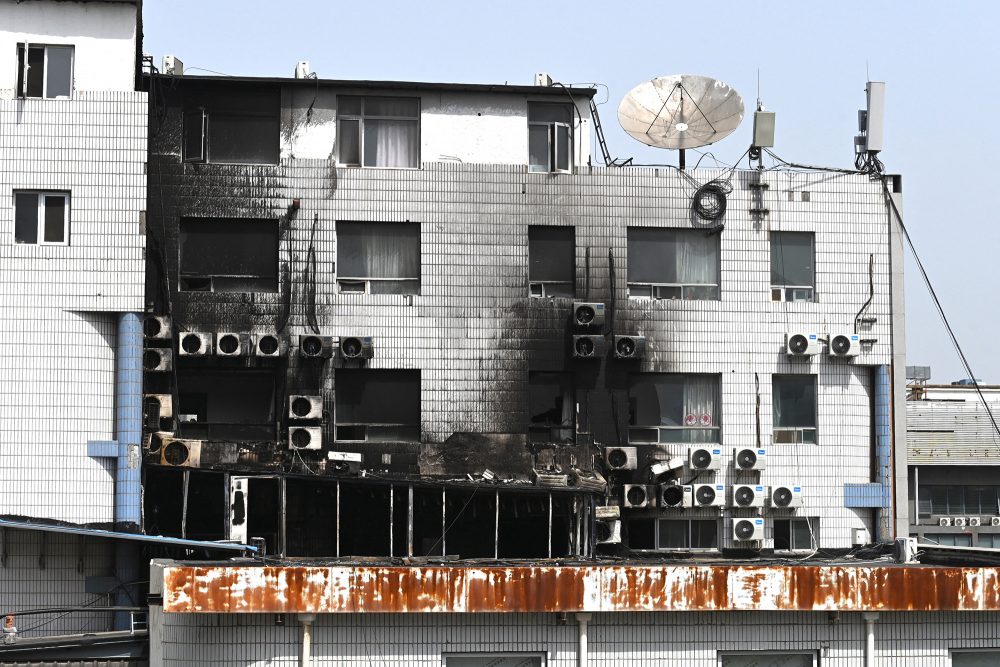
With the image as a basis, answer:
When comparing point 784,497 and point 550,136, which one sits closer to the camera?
point 784,497

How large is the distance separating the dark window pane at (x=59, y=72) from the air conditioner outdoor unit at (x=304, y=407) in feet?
23.6

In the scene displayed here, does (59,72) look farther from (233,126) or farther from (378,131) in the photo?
(378,131)

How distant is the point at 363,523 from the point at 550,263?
653cm

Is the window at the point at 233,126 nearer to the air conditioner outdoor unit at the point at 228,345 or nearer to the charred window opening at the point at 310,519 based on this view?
the air conditioner outdoor unit at the point at 228,345

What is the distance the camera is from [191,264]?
28391mm

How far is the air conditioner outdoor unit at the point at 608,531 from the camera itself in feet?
93.2

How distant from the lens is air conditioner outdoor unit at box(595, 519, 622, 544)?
28406 mm

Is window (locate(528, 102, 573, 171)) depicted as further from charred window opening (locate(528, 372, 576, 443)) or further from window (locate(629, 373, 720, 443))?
window (locate(629, 373, 720, 443))

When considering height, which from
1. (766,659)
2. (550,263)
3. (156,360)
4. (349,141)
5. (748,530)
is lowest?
(766,659)

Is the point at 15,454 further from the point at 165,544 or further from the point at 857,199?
the point at 857,199

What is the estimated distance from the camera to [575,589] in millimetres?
18641

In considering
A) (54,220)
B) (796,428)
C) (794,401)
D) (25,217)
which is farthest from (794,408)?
(25,217)

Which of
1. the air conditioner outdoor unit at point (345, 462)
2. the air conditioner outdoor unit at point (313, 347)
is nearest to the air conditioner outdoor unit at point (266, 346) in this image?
the air conditioner outdoor unit at point (313, 347)

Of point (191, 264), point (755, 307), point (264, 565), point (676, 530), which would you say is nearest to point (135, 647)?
point (264, 565)
